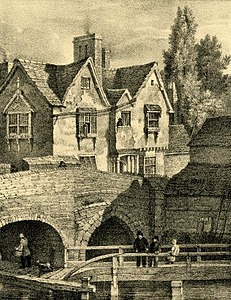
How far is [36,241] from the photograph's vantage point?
2123cm

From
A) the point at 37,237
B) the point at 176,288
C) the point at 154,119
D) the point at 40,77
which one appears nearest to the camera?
the point at 176,288

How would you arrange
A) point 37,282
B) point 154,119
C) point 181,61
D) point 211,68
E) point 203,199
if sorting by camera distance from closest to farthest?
point 37,282
point 203,199
point 154,119
point 181,61
point 211,68

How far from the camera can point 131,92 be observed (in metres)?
29.3

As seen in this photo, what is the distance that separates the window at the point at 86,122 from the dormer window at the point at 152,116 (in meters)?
3.36

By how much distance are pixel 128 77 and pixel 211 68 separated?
7.94 m

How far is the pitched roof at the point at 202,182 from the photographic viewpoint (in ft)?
70.2

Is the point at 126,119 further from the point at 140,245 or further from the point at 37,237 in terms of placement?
the point at 140,245

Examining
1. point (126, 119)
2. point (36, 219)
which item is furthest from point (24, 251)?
point (126, 119)

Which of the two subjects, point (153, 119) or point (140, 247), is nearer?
point (140, 247)

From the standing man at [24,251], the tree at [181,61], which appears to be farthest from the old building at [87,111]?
the standing man at [24,251]

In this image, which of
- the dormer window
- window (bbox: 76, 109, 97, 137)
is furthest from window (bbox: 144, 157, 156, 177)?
window (bbox: 76, 109, 97, 137)

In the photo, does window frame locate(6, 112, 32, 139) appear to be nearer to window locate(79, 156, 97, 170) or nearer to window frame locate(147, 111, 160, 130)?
window locate(79, 156, 97, 170)

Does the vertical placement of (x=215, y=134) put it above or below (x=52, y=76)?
below

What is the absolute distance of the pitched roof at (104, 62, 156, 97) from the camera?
29500mm
